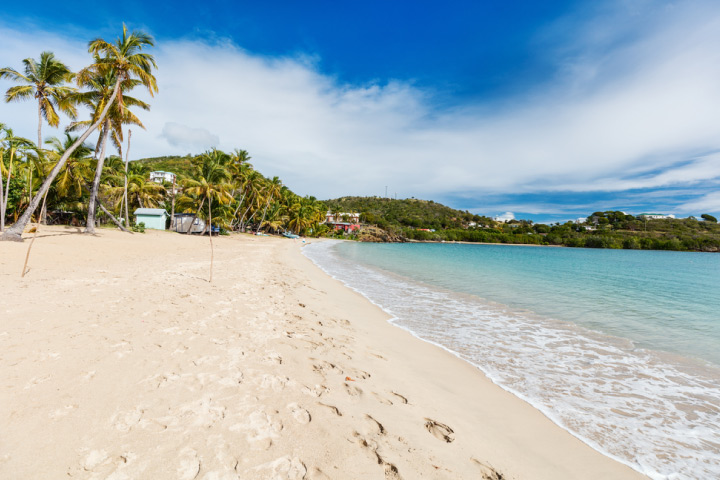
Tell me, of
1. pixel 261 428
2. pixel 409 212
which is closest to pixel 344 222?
pixel 409 212

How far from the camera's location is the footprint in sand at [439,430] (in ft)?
9.27

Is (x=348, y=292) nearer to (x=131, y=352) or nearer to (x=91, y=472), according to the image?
(x=131, y=352)

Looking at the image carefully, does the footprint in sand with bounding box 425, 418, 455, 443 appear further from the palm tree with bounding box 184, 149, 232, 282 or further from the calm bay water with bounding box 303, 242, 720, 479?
the palm tree with bounding box 184, 149, 232, 282

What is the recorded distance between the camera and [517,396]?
4.01m

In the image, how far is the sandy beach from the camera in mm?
2139

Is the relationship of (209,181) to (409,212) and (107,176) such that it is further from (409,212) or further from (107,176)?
(409,212)

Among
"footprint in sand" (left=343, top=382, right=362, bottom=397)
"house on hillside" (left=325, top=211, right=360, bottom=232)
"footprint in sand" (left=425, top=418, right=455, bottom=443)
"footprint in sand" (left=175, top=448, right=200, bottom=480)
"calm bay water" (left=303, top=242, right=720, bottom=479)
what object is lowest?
"calm bay water" (left=303, top=242, right=720, bottom=479)

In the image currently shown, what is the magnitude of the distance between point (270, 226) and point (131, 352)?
53.9 metres

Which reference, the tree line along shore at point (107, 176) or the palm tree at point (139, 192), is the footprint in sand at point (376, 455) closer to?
the tree line along shore at point (107, 176)

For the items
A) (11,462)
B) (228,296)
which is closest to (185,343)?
(11,462)

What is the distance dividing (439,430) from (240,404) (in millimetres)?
1984

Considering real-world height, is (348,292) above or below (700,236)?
below

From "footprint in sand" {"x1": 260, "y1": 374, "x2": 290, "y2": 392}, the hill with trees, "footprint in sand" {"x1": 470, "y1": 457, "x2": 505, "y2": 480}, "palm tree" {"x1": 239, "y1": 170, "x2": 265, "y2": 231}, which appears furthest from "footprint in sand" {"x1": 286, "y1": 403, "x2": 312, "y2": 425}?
the hill with trees

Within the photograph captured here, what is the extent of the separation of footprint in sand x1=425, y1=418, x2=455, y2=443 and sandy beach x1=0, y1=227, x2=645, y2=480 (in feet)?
0.07
